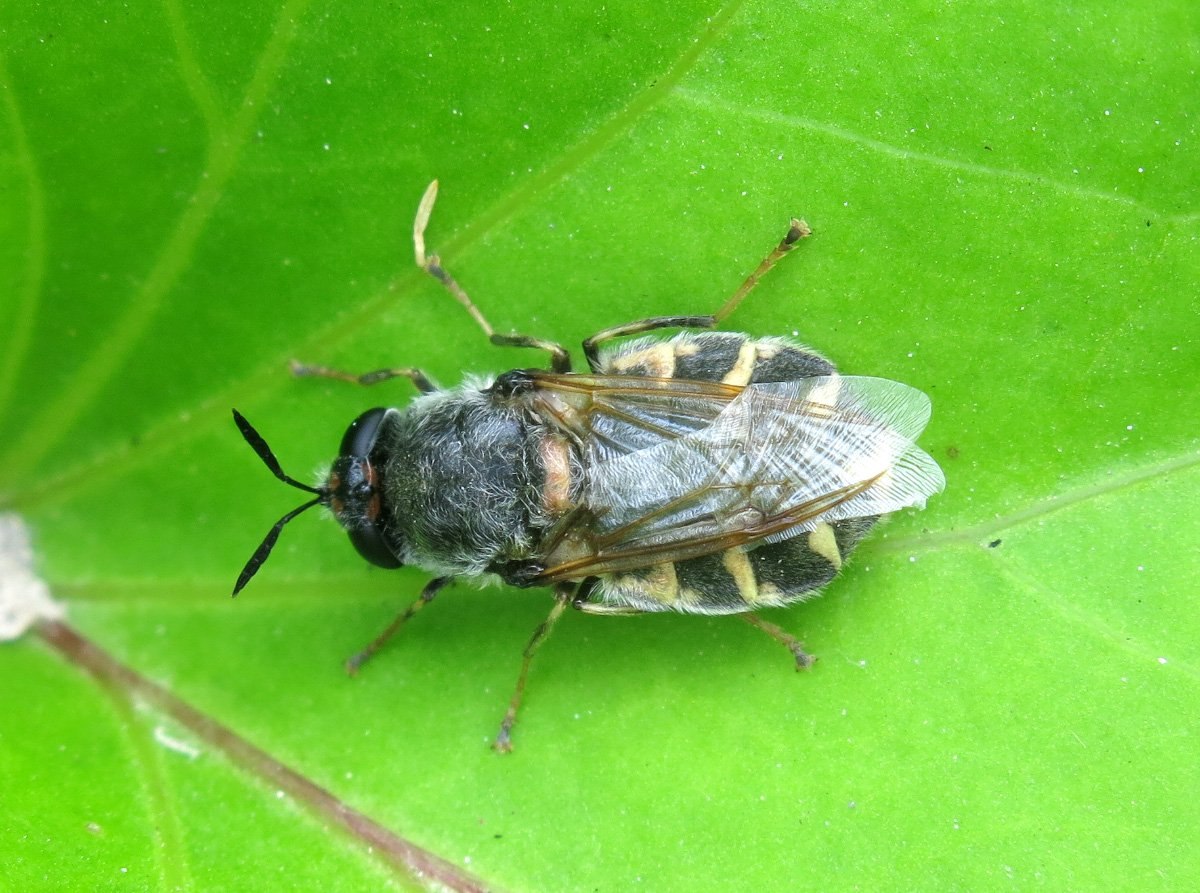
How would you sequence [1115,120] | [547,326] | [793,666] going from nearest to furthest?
[1115,120], [793,666], [547,326]

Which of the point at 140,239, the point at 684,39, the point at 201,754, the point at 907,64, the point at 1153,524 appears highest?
the point at 140,239

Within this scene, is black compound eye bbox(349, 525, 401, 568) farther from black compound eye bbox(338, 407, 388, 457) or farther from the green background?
the green background

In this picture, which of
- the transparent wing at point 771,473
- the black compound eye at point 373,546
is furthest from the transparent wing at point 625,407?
the black compound eye at point 373,546

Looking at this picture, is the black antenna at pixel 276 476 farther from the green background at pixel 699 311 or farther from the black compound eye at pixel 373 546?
the green background at pixel 699 311

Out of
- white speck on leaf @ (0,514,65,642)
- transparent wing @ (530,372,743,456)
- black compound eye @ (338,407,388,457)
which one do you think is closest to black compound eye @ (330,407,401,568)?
black compound eye @ (338,407,388,457)

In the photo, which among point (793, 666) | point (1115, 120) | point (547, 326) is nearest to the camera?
point (1115, 120)

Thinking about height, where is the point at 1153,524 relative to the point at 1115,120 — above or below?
below

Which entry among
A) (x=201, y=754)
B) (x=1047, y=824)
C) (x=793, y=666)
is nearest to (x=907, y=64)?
(x=793, y=666)

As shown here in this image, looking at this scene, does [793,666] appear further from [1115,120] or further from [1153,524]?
[1115,120]
